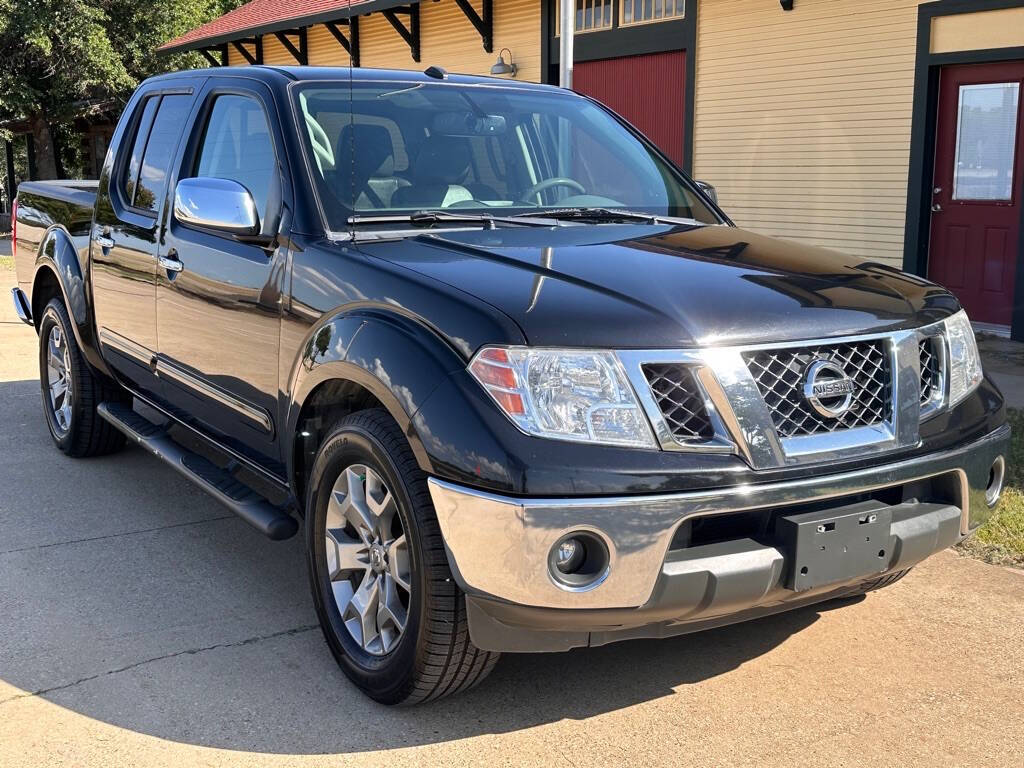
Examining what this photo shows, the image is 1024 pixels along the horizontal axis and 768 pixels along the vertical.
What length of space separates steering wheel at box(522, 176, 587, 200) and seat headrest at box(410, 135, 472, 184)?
0.26 m

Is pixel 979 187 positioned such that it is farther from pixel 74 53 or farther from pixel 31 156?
pixel 31 156

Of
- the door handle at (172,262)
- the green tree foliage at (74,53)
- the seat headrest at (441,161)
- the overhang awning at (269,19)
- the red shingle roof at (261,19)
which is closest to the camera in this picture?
the seat headrest at (441,161)

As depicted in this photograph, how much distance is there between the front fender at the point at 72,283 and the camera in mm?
→ 5523

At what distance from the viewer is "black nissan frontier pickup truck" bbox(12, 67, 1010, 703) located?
2.77 metres

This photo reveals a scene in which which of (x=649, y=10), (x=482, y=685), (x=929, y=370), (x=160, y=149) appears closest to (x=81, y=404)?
(x=160, y=149)

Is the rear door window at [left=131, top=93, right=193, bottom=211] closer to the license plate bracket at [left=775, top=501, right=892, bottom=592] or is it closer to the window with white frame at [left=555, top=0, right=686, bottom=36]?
the license plate bracket at [left=775, top=501, right=892, bottom=592]

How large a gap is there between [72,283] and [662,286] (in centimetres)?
364

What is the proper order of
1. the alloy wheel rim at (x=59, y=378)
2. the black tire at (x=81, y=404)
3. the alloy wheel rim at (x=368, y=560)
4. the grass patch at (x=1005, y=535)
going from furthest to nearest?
the alloy wheel rim at (x=59, y=378)
the black tire at (x=81, y=404)
the grass patch at (x=1005, y=535)
the alloy wheel rim at (x=368, y=560)

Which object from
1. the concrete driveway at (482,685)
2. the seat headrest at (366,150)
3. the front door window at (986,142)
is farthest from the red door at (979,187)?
the seat headrest at (366,150)

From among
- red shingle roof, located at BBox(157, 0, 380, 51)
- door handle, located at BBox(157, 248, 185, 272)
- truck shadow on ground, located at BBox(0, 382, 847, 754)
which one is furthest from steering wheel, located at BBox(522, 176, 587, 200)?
red shingle roof, located at BBox(157, 0, 380, 51)

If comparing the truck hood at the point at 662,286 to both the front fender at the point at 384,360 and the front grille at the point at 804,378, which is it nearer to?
the front grille at the point at 804,378

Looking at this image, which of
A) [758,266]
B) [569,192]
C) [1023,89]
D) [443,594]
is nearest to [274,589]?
[443,594]

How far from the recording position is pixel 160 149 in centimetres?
493

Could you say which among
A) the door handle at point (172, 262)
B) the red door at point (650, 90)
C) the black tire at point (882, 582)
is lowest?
the black tire at point (882, 582)
